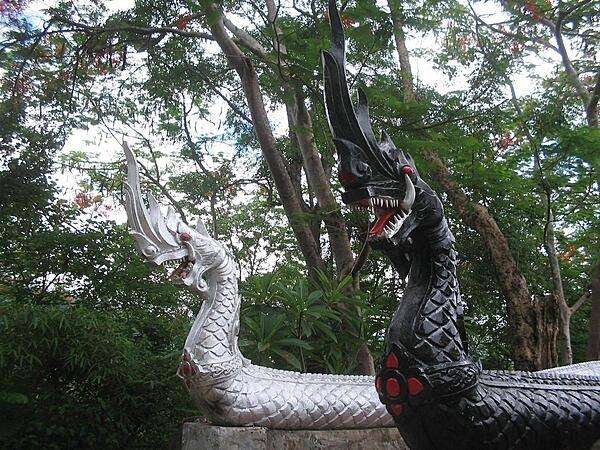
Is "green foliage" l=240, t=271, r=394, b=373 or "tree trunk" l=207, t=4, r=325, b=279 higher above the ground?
"tree trunk" l=207, t=4, r=325, b=279

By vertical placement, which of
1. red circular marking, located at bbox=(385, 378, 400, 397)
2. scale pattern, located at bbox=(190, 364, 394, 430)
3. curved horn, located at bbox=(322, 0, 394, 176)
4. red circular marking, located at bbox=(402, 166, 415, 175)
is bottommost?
scale pattern, located at bbox=(190, 364, 394, 430)

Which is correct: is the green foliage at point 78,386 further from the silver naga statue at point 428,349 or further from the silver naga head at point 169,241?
the silver naga statue at point 428,349

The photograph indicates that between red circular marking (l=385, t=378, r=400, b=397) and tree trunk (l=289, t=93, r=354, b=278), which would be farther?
tree trunk (l=289, t=93, r=354, b=278)

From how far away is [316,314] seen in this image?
3.61 meters

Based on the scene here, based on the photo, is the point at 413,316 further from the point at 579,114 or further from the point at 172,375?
the point at 579,114

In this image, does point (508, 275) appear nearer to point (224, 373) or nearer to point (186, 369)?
point (224, 373)

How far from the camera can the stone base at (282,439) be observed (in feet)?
7.98

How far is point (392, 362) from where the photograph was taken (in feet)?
4.74

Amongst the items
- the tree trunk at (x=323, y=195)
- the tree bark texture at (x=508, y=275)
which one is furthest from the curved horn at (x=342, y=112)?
the tree trunk at (x=323, y=195)

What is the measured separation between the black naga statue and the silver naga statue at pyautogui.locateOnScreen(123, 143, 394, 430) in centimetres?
120

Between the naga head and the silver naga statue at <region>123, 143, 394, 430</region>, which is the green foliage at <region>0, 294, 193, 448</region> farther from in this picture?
the naga head

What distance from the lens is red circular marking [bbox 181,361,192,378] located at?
2582 mm

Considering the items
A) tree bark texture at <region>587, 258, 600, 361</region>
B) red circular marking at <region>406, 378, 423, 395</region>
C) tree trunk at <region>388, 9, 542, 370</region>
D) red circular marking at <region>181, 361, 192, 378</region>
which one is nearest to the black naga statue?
red circular marking at <region>406, 378, 423, 395</region>

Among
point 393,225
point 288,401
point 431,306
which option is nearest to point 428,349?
point 431,306
